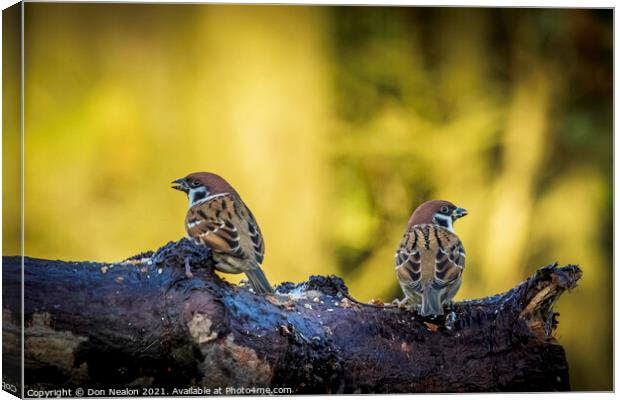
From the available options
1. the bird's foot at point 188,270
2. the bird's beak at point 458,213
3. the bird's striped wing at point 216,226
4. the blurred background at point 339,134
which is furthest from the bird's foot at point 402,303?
the bird's foot at point 188,270

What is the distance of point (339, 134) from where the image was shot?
896 cm

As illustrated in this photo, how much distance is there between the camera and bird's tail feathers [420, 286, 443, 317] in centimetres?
860

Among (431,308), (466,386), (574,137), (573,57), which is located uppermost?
(573,57)

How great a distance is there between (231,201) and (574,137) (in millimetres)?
3118

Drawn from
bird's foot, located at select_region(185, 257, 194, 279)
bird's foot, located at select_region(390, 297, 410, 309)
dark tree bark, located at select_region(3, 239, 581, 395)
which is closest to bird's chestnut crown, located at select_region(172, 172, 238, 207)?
dark tree bark, located at select_region(3, 239, 581, 395)

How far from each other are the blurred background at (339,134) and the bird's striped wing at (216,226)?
7.8 inches

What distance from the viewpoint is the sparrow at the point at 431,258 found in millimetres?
8664

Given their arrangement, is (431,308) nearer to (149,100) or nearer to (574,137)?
(574,137)

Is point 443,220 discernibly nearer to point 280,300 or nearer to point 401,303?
point 401,303

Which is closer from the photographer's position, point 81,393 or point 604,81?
point 81,393

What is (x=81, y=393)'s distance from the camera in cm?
841

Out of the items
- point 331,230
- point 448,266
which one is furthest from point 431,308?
point 331,230

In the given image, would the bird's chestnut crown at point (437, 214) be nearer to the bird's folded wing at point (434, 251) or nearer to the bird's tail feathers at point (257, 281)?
the bird's folded wing at point (434, 251)

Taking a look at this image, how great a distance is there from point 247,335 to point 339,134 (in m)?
1.98
